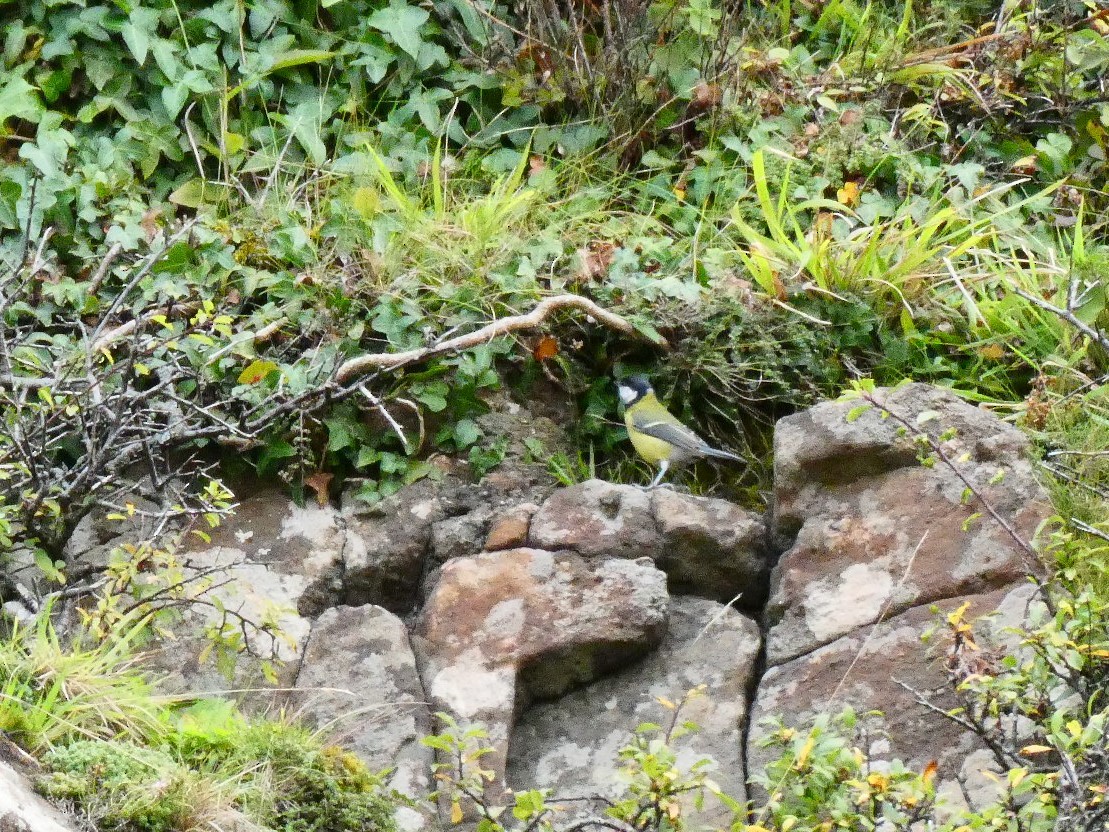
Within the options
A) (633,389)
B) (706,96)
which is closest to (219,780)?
(633,389)

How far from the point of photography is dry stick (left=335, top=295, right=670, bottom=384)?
4734 millimetres

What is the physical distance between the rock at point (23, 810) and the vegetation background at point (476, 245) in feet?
0.52

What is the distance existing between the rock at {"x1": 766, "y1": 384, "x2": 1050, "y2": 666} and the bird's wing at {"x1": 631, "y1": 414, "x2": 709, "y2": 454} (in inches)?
18.1

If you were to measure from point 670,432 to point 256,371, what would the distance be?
1.49 m

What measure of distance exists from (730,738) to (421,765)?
917mm

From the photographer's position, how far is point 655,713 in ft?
13.5

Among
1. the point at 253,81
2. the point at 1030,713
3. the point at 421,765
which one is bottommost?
the point at 421,765

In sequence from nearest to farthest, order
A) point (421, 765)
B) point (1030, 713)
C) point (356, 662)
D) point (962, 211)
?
point (1030, 713), point (421, 765), point (356, 662), point (962, 211)

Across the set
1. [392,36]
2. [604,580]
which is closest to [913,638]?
[604,580]

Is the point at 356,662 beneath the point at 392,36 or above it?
beneath

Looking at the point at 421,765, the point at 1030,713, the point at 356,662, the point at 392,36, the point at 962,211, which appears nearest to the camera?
the point at 1030,713

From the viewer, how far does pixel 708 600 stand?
4.41 meters

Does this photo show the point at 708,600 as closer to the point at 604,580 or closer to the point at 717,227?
the point at 604,580

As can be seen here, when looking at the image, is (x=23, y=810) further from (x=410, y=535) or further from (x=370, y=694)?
(x=410, y=535)
